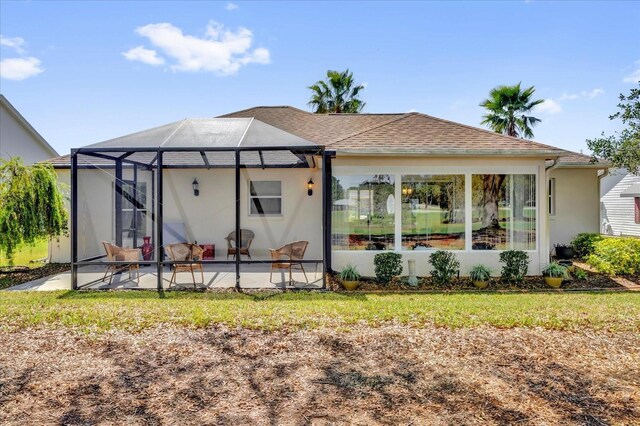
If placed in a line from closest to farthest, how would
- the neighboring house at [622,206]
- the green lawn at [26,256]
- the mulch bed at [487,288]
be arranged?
the mulch bed at [487,288] → the green lawn at [26,256] → the neighboring house at [622,206]

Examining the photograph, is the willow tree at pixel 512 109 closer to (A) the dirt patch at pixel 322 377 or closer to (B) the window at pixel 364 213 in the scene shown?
(B) the window at pixel 364 213

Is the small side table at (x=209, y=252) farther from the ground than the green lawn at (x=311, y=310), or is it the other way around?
the small side table at (x=209, y=252)

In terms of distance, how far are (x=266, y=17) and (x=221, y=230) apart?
6.63 m

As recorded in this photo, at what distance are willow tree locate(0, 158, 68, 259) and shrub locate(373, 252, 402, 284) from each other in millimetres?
8287

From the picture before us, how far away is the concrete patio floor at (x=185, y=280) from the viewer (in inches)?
317

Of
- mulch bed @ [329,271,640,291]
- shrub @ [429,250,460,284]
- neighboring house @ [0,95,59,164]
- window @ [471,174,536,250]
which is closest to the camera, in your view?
mulch bed @ [329,271,640,291]

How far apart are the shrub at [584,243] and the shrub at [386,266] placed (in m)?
6.85

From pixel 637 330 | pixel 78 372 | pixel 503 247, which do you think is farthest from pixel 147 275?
pixel 637 330

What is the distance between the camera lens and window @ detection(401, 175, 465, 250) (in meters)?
9.13

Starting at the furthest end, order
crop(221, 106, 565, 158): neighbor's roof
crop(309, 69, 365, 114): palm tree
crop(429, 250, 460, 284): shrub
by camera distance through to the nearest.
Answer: crop(309, 69, 365, 114): palm tree < crop(221, 106, 565, 158): neighbor's roof < crop(429, 250, 460, 284): shrub

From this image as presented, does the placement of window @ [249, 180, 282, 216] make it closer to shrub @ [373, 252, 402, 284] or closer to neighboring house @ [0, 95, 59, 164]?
shrub @ [373, 252, 402, 284]

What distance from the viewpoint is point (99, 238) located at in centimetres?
1182

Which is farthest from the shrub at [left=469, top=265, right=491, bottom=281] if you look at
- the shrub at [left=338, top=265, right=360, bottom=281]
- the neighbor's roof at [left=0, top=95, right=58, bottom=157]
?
the neighbor's roof at [left=0, top=95, right=58, bottom=157]

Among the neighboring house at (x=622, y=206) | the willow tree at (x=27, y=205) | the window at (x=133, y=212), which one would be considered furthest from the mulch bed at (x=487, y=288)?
the neighboring house at (x=622, y=206)
